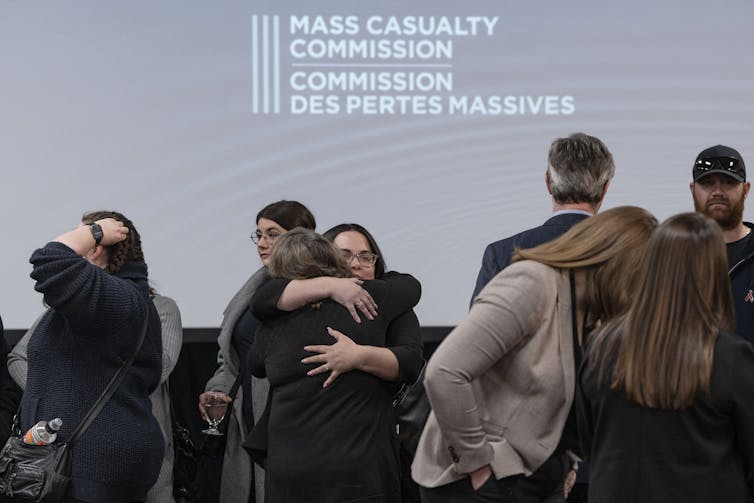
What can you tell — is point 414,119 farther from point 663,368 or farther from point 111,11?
point 663,368

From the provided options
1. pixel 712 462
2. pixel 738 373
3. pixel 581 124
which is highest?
pixel 581 124

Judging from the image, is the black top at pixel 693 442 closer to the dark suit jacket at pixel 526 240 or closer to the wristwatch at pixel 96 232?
the dark suit jacket at pixel 526 240

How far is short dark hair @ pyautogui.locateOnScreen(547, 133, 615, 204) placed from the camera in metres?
2.74

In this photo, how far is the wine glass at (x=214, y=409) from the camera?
11.8 ft

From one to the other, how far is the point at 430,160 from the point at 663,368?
311 cm

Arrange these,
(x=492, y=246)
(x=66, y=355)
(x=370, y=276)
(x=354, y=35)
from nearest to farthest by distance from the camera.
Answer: (x=66, y=355) < (x=492, y=246) < (x=370, y=276) < (x=354, y=35)

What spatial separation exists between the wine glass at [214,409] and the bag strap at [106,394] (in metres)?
1.01

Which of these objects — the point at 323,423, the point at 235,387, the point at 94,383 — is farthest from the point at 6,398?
the point at 323,423

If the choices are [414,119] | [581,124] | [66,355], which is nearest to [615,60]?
[581,124]

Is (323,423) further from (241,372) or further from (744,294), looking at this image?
(744,294)

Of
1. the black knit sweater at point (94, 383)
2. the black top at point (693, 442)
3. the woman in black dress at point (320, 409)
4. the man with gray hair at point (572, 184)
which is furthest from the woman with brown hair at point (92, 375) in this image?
the black top at point (693, 442)

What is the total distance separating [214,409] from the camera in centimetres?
361

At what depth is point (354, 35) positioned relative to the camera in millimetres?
4727

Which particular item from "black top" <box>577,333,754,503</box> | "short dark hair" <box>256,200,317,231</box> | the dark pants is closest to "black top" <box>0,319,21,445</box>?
"short dark hair" <box>256,200,317,231</box>
